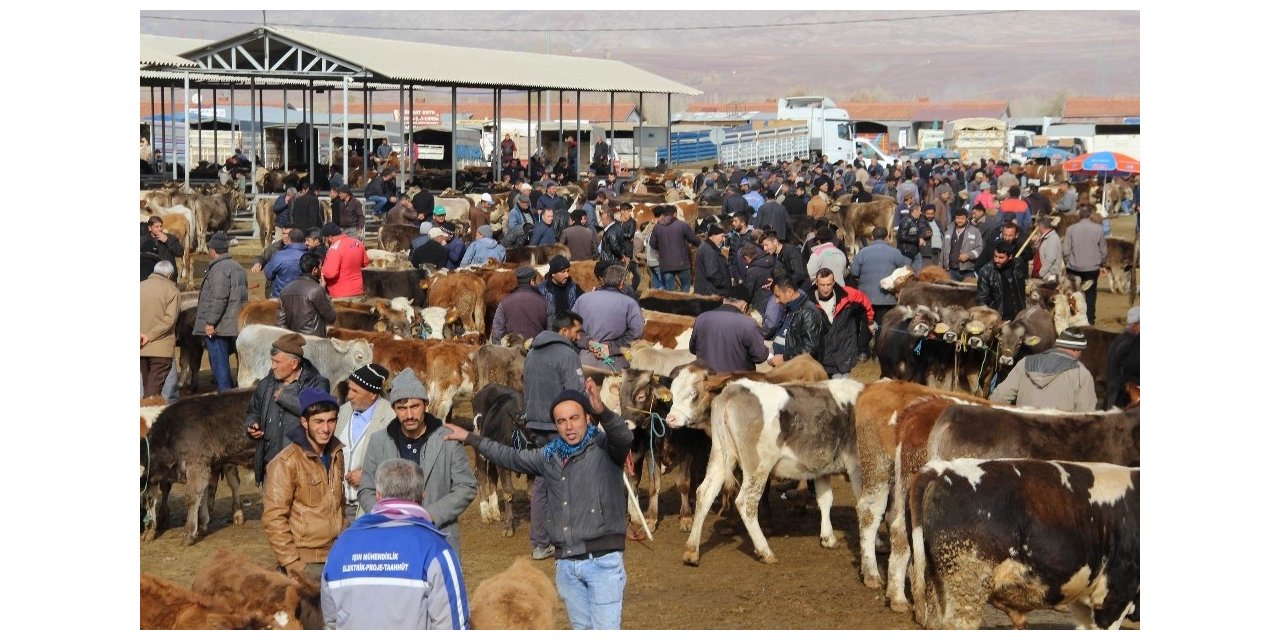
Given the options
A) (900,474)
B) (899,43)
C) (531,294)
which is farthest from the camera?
(899,43)

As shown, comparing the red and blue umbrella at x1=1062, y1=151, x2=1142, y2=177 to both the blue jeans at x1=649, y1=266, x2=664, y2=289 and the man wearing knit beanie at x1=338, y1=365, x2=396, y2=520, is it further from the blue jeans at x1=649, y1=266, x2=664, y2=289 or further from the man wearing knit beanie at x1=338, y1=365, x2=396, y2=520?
the man wearing knit beanie at x1=338, y1=365, x2=396, y2=520

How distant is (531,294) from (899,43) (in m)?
172

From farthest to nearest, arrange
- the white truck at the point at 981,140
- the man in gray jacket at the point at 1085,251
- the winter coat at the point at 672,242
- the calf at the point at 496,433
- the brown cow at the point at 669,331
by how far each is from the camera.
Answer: the white truck at the point at 981,140 → the winter coat at the point at 672,242 → the man in gray jacket at the point at 1085,251 → the brown cow at the point at 669,331 → the calf at the point at 496,433

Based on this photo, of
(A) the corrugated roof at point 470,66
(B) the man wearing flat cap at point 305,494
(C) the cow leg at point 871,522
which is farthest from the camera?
(A) the corrugated roof at point 470,66

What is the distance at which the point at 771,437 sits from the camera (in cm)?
984

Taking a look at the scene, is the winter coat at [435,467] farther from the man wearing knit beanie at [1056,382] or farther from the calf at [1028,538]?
the man wearing knit beanie at [1056,382]

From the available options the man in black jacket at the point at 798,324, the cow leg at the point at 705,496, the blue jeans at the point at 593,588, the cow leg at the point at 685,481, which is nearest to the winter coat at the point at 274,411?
the blue jeans at the point at 593,588

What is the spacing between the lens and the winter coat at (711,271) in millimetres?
16844

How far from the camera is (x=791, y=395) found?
32.4 ft

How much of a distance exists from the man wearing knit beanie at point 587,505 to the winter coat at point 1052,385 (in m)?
3.89

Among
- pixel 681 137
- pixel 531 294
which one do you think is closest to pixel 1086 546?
pixel 531 294

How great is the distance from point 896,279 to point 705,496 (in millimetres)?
6836

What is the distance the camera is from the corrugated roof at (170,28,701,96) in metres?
31.0

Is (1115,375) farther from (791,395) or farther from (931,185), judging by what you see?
(931,185)
